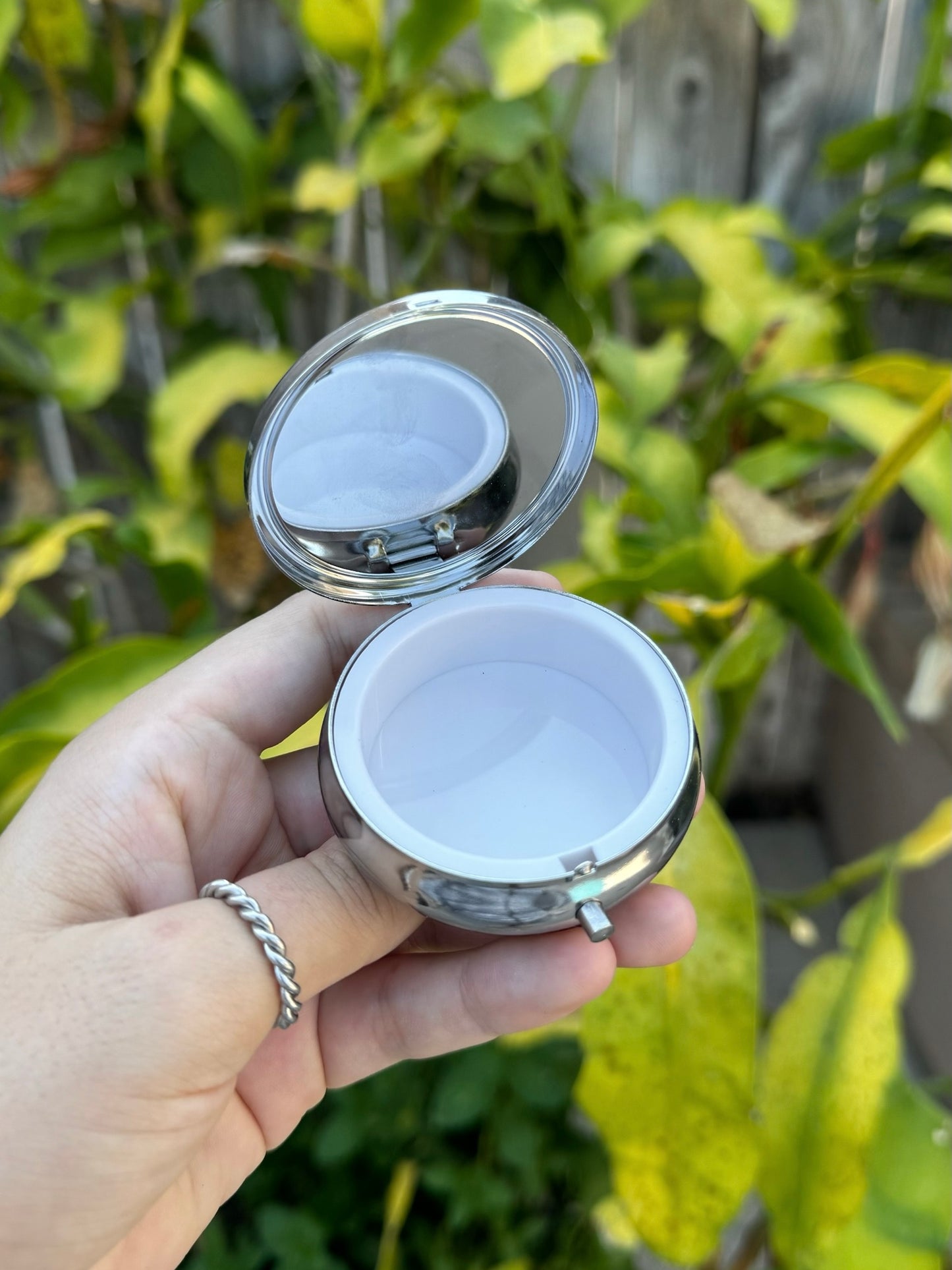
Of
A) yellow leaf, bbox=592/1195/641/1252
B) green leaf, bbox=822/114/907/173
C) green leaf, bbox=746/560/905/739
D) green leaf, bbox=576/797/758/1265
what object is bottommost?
yellow leaf, bbox=592/1195/641/1252

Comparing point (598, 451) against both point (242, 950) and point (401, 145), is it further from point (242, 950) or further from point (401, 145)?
point (242, 950)

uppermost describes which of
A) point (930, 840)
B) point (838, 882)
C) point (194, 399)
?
point (194, 399)

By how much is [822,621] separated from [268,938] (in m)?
0.46

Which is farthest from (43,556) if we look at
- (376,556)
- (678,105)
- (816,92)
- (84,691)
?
(816,92)

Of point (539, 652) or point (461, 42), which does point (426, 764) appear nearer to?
point (539, 652)

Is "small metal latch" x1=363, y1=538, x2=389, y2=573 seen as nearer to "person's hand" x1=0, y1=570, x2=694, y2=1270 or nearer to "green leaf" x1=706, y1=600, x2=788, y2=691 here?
"person's hand" x1=0, y1=570, x2=694, y2=1270

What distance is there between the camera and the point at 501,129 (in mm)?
822

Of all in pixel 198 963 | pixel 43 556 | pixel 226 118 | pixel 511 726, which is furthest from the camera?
pixel 226 118

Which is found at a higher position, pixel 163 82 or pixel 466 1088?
pixel 163 82

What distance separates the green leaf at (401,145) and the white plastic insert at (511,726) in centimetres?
48

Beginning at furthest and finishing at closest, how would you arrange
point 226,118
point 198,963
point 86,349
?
1. point 86,349
2. point 226,118
3. point 198,963

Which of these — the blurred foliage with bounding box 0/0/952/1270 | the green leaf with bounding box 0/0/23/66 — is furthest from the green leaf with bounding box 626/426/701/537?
the green leaf with bounding box 0/0/23/66

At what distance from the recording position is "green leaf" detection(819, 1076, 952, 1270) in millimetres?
732

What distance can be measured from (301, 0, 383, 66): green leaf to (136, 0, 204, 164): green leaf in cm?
12
